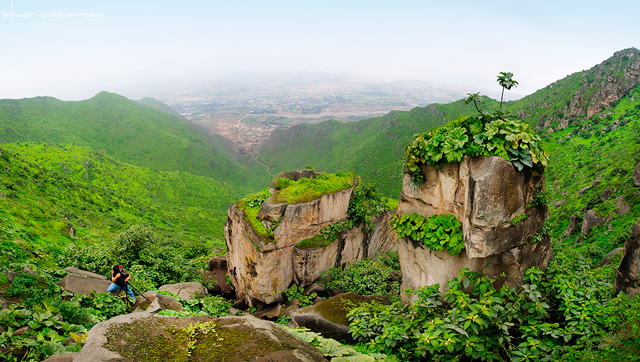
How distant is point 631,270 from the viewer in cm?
708

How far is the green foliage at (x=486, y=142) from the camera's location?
7.38 m

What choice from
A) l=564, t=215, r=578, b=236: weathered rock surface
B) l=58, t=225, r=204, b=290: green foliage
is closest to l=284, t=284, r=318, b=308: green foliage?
l=58, t=225, r=204, b=290: green foliage

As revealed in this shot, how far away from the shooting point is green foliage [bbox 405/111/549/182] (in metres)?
7.38

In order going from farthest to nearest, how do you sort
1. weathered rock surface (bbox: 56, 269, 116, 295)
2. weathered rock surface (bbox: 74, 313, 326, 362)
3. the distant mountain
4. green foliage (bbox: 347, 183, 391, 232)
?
1. the distant mountain
2. green foliage (bbox: 347, 183, 391, 232)
3. weathered rock surface (bbox: 56, 269, 116, 295)
4. weathered rock surface (bbox: 74, 313, 326, 362)

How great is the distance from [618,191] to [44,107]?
154907mm

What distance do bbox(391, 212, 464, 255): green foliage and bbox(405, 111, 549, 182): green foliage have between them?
170 cm

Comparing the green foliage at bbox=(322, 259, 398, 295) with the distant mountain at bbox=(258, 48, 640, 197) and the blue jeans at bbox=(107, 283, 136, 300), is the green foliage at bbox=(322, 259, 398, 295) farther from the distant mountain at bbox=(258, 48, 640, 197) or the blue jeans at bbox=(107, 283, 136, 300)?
the distant mountain at bbox=(258, 48, 640, 197)

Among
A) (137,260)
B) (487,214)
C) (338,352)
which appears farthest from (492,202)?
(137,260)

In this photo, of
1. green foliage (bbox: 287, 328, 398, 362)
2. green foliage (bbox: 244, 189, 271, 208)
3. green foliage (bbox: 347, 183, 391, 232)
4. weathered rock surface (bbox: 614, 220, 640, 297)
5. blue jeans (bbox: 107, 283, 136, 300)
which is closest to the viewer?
green foliage (bbox: 287, 328, 398, 362)

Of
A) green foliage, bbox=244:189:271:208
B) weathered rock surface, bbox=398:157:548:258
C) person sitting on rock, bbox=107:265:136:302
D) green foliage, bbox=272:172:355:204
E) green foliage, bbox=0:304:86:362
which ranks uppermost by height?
weathered rock surface, bbox=398:157:548:258

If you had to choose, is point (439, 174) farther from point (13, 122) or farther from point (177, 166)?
point (13, 122)

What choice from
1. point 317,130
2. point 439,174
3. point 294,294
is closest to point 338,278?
point 294,294

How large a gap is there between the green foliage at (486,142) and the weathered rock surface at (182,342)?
607 cm

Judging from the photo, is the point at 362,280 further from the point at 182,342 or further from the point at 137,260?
the point at 137,260
